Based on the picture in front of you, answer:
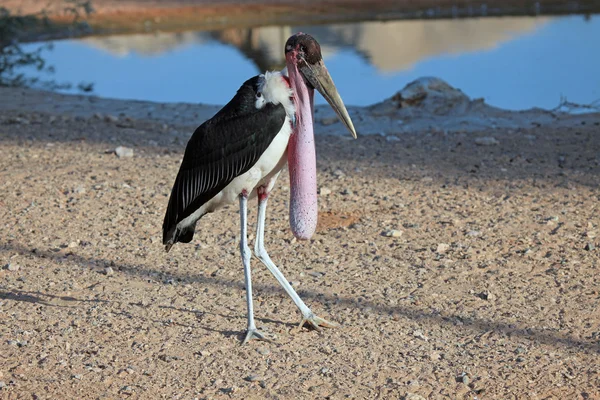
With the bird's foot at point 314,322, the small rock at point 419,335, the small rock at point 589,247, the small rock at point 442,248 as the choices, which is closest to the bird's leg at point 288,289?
the bird's foot at point 314,322

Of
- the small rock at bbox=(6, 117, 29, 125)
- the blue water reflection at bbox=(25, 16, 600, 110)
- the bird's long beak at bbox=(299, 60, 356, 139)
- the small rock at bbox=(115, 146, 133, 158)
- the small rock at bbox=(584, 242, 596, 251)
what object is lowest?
the blue water reflection at bbox=(25, 16, 600, 110)

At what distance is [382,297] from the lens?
13.3ft

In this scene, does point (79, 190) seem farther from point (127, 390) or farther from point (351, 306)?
point (127, 390)

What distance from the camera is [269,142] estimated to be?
136 inches

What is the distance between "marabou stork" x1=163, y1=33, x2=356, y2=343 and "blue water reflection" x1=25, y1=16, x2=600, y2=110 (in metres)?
6.08

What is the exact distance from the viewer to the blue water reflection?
10703 mm

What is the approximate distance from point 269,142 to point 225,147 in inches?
7.8

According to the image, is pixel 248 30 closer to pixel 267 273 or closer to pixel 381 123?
pixel 381 123

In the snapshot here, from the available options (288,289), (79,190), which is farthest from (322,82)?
(79,190)

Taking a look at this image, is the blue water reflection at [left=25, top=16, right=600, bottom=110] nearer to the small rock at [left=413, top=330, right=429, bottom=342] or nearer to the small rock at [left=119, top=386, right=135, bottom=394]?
the small rock at [left=413, top=330, right=429, bottom=342]

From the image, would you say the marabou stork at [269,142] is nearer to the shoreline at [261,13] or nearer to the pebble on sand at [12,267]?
the pebble on sand at [12,267]

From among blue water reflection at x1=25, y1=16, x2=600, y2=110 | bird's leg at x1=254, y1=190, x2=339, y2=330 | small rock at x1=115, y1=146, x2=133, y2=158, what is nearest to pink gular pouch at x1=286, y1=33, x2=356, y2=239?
bird's leg at x1=254, y1=190, x2=339, y2=330

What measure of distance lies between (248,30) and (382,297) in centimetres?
1285

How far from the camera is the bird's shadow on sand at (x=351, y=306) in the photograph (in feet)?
11.8
